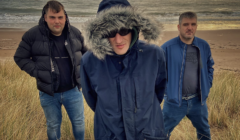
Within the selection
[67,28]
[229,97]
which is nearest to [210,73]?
[229,97]

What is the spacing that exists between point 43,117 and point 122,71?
2453 mm

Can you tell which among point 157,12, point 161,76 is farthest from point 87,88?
point 157,12

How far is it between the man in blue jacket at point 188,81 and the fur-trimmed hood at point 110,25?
1.05m

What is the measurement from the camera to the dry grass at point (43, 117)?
2.49 metres

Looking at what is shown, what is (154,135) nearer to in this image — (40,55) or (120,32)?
(120,32)

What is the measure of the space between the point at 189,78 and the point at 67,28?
1.87 metres

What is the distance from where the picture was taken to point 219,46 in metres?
11.4

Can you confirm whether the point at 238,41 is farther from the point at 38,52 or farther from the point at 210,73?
the point at 38,52

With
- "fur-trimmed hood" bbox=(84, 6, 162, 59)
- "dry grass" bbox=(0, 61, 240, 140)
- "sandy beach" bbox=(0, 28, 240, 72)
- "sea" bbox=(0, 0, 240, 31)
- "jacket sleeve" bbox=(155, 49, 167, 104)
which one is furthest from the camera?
"sea" bbox=(0, 0, 240, 31)

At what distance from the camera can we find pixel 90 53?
5.08ft

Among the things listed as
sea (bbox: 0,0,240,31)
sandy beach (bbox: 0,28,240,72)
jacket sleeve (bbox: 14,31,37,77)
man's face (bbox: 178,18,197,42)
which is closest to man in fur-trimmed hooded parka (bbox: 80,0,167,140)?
man's face (bbox: 178,18,197,42)

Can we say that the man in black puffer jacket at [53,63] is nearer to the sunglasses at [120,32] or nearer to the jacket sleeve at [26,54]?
the jacket sleeve at [26,54]

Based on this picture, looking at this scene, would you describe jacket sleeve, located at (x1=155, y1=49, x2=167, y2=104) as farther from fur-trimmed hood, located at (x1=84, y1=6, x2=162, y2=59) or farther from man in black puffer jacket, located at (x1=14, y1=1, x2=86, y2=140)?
man in black puffer jacket, located at (x1=14, y1=1, x2=86, y2=140)

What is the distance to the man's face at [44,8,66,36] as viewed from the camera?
2369 mm
